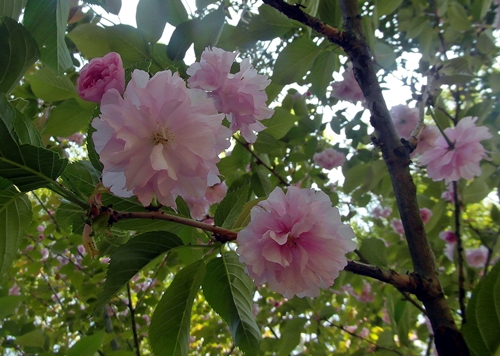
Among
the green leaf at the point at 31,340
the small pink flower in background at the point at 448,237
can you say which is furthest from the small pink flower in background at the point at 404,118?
the green leaf at the point at 31,340

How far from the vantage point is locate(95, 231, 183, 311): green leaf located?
18.7 inches

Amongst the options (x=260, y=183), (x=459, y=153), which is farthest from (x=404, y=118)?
(x=260, y=183)

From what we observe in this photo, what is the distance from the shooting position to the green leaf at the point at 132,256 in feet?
1.56

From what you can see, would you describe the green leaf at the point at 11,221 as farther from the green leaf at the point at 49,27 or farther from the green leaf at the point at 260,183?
the green leaf at the point at 260,183

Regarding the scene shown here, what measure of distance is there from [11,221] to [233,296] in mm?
332

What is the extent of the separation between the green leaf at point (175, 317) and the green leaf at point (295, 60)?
22.8 inches

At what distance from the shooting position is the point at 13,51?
45 centimetres

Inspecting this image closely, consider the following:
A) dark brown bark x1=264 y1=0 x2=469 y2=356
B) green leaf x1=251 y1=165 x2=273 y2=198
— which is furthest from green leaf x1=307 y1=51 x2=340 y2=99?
green leaf x1=251 y1=165 x2=273 y2=198

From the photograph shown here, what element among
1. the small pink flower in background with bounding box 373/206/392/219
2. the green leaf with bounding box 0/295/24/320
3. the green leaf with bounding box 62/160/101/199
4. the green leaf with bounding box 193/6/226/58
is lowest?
the green leaf with bounding box 62/160/101/199

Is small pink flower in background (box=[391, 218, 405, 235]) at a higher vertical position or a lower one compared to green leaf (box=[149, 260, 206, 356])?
higher

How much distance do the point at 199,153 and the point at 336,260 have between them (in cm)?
25

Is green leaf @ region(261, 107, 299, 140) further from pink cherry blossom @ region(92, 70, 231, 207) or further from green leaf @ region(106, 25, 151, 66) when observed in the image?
pink cherry blossom @ region(92, 70, 231, 207)

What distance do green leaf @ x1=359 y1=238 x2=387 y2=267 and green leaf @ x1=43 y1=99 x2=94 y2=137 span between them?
2.55ft

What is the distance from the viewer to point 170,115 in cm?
48
